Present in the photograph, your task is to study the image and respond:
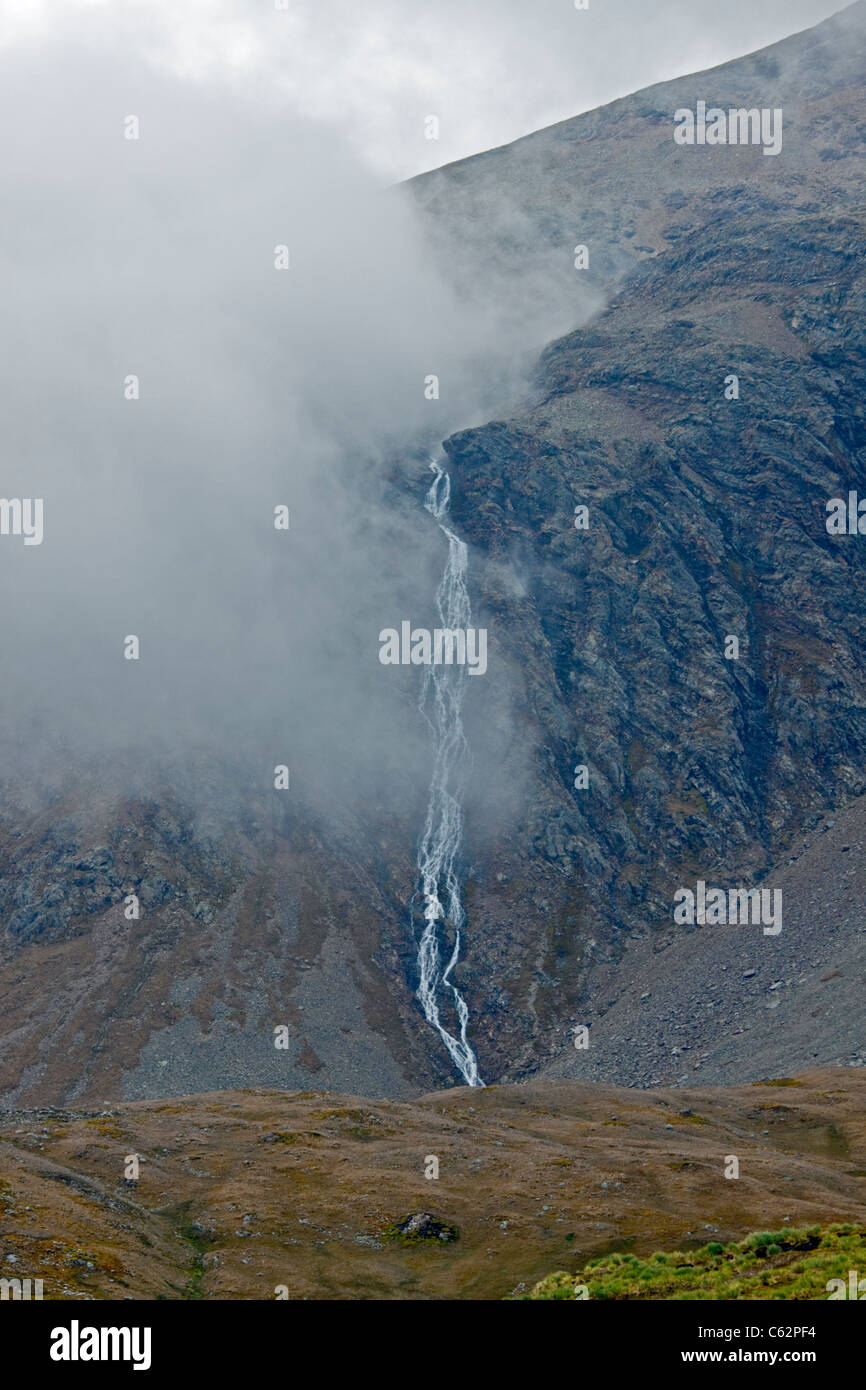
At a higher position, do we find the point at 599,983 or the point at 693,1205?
the point at 599,983

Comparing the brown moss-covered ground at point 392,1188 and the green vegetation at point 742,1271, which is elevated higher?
the green vegetation at point 742,1271

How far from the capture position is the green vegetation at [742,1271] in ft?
117

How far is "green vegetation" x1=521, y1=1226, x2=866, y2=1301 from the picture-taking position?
1406 inches

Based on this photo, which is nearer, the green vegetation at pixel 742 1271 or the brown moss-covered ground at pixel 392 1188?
the green vegetation at pixel 742 1271

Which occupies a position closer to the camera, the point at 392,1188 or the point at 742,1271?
the point at 742,1271

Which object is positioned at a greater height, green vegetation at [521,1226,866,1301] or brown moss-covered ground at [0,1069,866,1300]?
green vegetation at [521,1226,866,1301]

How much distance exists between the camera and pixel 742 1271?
40.4 meters

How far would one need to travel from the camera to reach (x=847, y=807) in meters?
196

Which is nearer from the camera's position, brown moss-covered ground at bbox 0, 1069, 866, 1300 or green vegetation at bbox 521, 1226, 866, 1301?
green vegetation at bbox 521, 1226, 866, 1301

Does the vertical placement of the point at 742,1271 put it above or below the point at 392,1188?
above
